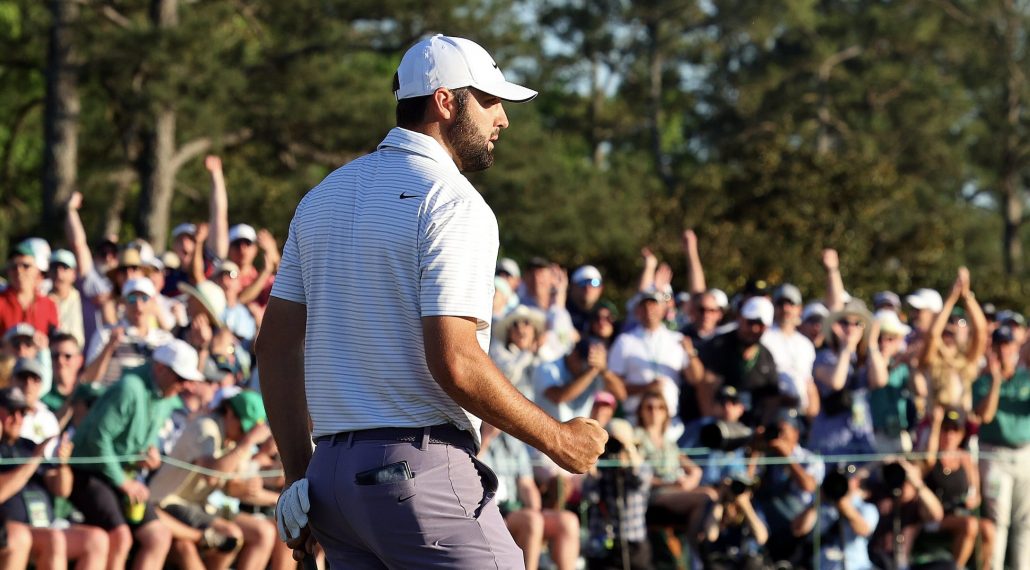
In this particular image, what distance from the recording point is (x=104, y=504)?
25.5ft

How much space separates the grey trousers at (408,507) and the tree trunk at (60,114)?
19148 millimetres

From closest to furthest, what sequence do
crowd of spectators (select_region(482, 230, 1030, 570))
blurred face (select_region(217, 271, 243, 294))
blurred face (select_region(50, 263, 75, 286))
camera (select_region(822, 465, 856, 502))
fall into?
1. crowd of spectators (select_region(482, 230, 1030, 570))
2. camera (select_region(822, 465, 856, 502))
3. blurred face (select_region(217, 271, 243, 294))
4. blurred face (select_region(50, 263, 75, 286))

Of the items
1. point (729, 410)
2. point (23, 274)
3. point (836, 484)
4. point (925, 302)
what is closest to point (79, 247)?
point (23, 274)

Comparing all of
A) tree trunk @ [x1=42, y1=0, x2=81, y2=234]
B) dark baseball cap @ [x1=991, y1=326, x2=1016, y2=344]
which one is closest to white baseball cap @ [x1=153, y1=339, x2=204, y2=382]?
dark baseball cap @ [x1=991, y1=326, x2=1016, y2=344]

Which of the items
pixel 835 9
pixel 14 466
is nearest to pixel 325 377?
pixel 14 466

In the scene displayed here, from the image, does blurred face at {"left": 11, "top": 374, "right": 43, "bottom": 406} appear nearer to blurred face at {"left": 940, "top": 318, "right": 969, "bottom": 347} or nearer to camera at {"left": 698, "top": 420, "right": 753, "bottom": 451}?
camera at {"left": 698, "top": 420, "right": 753, "bottom": 451}

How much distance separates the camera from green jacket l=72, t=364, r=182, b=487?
7809 mm

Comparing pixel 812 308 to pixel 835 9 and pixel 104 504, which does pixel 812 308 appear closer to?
pixel 104 504

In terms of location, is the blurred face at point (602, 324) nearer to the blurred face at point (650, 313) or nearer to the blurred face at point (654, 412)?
the blurred face at point (650, 313)

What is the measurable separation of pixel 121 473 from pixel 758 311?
4011 mm

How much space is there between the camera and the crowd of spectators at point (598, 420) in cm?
788

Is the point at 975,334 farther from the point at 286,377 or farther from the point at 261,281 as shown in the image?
the point at 286,377

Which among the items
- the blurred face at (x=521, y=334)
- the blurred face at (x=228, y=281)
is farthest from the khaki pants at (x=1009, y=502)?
the blurred face at (x=228, y=281)

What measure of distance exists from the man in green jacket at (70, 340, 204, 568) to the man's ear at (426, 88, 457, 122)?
4424 millimetres
